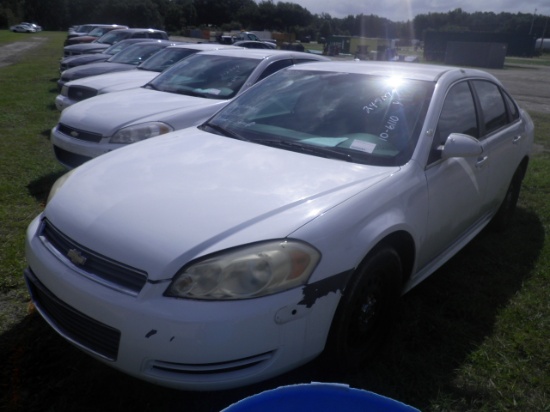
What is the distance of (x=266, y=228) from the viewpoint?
93.6 inches

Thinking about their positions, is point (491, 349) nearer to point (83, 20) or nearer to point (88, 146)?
point (88, 146)

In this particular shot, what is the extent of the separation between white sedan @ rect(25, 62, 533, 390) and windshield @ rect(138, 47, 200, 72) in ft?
17.4

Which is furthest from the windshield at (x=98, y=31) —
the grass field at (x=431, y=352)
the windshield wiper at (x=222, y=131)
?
the windshield wiper at (x=222, y=131)

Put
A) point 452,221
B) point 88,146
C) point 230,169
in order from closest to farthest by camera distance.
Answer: point 230,169
point 452,221
point 88,146

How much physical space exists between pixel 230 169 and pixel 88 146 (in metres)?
2.87

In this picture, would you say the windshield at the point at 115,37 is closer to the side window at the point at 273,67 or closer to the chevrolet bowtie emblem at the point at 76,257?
the side window at the point at 273,67

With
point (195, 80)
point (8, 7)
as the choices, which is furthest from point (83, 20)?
point (195, 80)

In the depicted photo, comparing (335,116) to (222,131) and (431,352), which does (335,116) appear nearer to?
(222,131)

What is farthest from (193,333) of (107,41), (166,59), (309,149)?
(107,41)

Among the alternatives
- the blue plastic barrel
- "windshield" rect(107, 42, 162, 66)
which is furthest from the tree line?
the blue plastic barrel

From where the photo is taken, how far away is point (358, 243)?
2.54 meters

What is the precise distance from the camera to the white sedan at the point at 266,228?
7.34ft

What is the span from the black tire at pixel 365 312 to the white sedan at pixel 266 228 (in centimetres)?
1

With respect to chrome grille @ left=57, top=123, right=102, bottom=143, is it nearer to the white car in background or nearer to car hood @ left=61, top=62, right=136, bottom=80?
the white car in background
